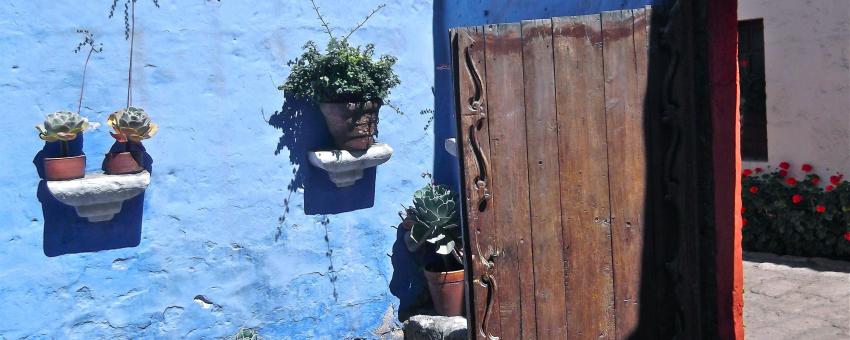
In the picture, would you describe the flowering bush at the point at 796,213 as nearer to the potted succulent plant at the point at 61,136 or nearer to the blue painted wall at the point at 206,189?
the blue painted wall at the point at 206,189

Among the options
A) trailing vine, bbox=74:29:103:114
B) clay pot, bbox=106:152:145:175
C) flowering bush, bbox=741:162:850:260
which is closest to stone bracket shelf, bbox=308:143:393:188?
clay pot, bbox=106:152:145:175

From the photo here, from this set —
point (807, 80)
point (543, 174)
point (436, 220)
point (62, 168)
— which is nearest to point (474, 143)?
point (543, 174)

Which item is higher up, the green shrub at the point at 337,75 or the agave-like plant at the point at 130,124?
the green shrub at the point at 337,75

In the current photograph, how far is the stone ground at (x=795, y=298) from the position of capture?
473cm

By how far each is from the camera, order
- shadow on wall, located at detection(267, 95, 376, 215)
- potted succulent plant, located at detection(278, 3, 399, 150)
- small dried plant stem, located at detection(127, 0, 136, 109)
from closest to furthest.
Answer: small dried plant stem, located at detection(127, 0, 136, 109) < potted succulent plant, located at detection(278, 3, 399, 150) < shadow on wall, located at detection(267, 95, 376, 215)

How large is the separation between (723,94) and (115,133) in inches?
112

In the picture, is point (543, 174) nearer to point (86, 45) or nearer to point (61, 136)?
point (61, 136)

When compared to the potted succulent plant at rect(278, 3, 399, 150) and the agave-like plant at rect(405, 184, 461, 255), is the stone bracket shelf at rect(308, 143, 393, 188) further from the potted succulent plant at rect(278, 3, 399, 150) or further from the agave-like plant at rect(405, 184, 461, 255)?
the agave-like plant at rect(405, 184, 461, 255)

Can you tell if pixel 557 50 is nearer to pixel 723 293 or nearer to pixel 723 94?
pixel 723 94

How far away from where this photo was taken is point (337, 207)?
4773 mm

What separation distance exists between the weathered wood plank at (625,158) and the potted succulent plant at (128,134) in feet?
7.57

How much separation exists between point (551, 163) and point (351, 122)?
195 cm

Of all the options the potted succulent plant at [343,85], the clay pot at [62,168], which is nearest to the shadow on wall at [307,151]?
the potted succulent plant at [343,85]

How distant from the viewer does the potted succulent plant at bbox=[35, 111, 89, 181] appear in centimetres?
360
